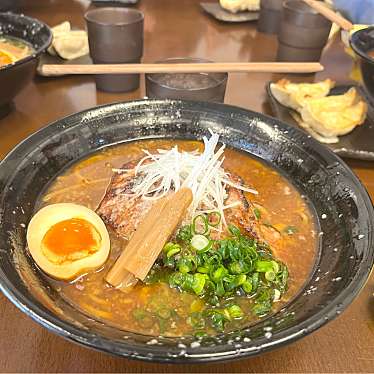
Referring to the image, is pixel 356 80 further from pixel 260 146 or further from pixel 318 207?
pixel 318 207

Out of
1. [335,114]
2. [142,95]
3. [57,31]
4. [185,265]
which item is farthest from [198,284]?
[57,31]

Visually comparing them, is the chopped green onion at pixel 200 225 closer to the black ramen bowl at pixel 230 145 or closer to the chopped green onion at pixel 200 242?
the chopped green onion at pixel 200 242

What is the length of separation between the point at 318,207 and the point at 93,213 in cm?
69

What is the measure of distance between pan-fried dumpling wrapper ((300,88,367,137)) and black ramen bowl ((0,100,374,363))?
400 mm

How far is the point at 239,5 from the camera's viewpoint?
10.7 feet

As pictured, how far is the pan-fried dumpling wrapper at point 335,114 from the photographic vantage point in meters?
1.97

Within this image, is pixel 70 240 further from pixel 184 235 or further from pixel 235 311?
pixel 235 311

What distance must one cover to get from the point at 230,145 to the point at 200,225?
464 mm

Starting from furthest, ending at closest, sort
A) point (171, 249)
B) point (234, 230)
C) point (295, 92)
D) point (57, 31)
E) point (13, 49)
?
point (57, 31) → point (13, 49) → point (295, 92) → point (234, 230) → point (171, 249)

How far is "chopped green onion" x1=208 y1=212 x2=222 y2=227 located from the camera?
4.51 feet

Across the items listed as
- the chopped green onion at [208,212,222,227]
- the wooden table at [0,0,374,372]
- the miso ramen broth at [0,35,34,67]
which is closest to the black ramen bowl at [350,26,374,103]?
the wooden table at [0,0,374,372]

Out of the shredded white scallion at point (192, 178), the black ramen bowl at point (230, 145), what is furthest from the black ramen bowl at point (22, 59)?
the shredded white scallion at point (192, 178)

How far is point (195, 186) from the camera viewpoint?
56.4 inches

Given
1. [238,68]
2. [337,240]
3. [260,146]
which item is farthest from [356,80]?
[337,240]
